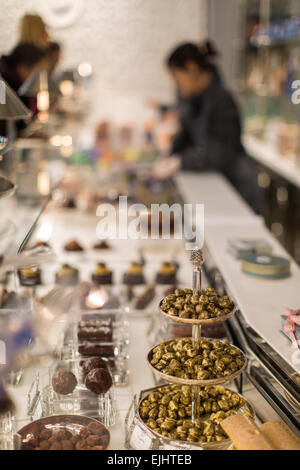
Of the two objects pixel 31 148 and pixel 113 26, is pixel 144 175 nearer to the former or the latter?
pixel 31 148

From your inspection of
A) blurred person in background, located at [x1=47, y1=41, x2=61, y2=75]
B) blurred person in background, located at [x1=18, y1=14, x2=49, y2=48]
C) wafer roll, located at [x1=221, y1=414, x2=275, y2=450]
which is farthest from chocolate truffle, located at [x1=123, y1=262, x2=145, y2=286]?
blurred person in background, located at [x1=47, y1=41, x2=61, y2=75]

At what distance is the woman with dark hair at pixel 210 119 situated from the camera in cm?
397

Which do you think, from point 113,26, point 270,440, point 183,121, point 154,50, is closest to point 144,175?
point 183,121

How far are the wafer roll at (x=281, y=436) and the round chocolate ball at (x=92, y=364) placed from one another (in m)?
0.55

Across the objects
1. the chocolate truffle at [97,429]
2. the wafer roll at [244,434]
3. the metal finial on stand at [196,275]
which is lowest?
the chocolate truffle at [97,429]

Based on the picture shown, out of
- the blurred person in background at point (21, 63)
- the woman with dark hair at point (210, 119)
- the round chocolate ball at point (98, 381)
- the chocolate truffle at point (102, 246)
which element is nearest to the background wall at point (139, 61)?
the woman with dark hair at point (210, 119)

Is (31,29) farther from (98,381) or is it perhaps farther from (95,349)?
(98,381)

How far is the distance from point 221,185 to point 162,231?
3.01 feet

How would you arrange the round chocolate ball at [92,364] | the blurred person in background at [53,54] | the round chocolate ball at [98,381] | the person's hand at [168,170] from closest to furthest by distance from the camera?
the round chocolate ball at [98,381] → the round chocolate ball at [92,364] → the blurred person in background at [53,54] → the person's hand at [168,170]

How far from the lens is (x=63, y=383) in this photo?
1.65 metres

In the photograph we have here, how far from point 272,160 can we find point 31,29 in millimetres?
3572

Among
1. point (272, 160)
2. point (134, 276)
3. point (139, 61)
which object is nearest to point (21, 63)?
point (134, 276)

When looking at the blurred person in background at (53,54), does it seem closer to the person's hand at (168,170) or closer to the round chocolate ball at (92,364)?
the person's hand at (168,170)

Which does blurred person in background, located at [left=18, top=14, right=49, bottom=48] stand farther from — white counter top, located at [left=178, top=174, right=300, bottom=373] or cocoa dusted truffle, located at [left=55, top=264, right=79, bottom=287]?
white counter top, located at [left=178, top=174, right=300, bottom=373]
